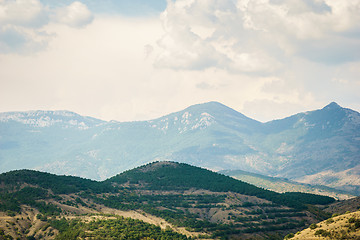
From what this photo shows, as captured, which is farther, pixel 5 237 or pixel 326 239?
pixel 5 237

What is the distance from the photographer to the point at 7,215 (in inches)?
7692

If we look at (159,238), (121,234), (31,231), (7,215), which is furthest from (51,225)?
(159,238)

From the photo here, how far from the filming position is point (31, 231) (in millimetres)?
190000

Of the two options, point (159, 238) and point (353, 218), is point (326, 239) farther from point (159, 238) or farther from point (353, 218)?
point (159, 238)

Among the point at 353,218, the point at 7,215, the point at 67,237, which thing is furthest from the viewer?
the point at 7,215

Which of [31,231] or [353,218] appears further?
[31,231]

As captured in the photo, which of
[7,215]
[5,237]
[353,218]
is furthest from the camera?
[7,215]

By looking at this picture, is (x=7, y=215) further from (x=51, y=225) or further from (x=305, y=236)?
(x=305, y=236)

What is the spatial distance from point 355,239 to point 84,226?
436ft

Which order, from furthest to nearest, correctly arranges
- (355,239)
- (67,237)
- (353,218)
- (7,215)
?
(7,215), (67,237), (353,218), (355,239)

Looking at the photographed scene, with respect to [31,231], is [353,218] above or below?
above

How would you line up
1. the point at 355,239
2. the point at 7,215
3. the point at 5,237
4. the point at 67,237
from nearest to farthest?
the point at 355,239, the point at 5,237, the point at 67,237, the point at 7,215

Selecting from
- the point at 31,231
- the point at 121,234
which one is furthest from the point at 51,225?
the point at 121,234

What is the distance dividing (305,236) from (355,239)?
63.8 feet
